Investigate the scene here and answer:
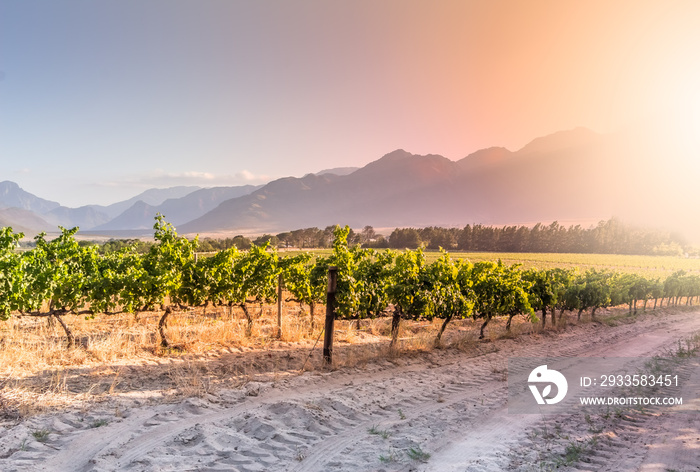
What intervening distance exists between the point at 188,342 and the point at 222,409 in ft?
18.8

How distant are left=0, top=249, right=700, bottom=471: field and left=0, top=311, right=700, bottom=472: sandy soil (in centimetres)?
3

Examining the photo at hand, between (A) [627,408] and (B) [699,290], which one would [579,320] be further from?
(B) [699,290]

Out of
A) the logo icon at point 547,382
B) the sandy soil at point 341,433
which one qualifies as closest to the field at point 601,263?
the logo icon at point 547,382

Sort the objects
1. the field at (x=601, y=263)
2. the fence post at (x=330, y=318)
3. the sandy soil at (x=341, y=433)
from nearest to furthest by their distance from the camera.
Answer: the sandy soil at (x=341, y=433) < the fence post at (x=330, y=318) < the field at (x=601, y=263)

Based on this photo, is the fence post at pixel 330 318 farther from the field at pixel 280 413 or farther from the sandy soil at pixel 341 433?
the sandy soil at pixel 341 433

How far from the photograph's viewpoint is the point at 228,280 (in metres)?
14.2

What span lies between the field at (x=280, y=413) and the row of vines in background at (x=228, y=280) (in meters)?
1.22

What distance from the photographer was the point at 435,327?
62.1 ft

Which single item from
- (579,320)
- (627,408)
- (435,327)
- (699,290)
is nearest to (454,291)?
(435,327)

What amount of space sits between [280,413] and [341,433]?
131cm

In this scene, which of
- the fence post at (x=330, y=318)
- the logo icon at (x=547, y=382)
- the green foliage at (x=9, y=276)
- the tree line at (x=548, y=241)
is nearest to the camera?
the logo icon at (x=547, y=382)

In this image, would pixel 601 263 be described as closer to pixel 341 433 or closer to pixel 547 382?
pixel 547 382

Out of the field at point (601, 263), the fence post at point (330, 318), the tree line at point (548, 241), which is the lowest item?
the field at point (601, 263)

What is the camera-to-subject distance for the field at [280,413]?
6.04m
